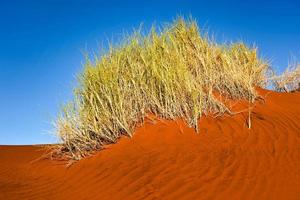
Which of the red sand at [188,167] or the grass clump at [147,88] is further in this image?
the grass clump at [147,88]

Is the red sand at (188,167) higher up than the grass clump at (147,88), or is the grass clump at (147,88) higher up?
the grass clump at (147,88)

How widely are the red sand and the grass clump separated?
10.3 inches

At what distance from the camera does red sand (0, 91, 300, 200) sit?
5.13 m

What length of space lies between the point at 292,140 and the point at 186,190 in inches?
75.8

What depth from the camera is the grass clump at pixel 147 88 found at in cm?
707

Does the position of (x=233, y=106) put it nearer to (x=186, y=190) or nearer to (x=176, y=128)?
(x=176, y=128)

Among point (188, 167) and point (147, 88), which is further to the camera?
point (147, 88)

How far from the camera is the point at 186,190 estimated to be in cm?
516

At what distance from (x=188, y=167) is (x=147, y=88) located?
1971 mm

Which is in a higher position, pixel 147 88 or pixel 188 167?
pixel 147 88

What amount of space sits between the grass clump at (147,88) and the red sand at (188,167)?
10.3 inches

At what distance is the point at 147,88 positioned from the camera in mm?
7289

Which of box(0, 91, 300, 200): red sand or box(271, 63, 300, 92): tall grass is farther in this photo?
box(271, 63, 300, 92): tall grass

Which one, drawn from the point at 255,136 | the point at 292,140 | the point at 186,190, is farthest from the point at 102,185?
the point at 292,140
